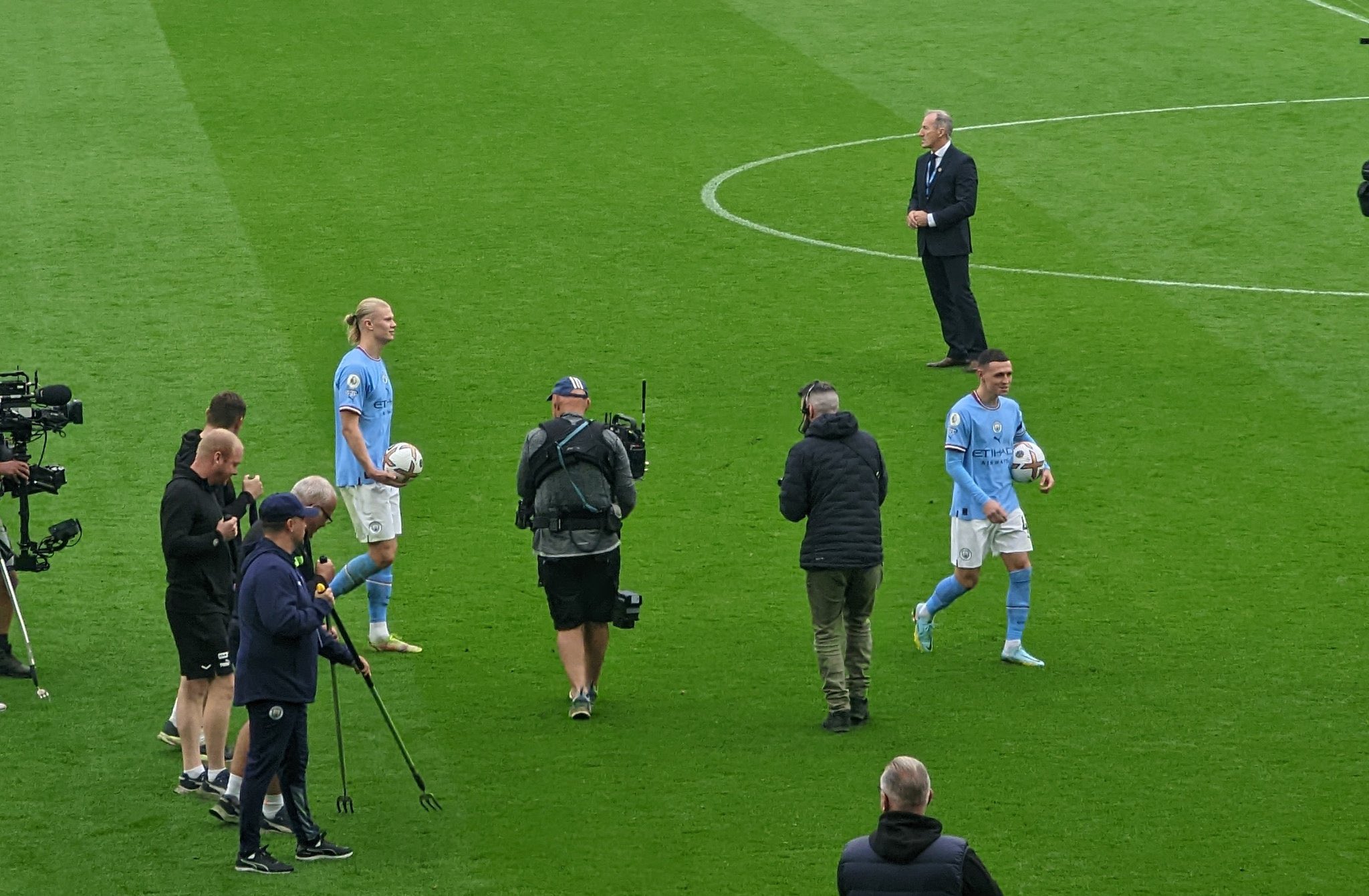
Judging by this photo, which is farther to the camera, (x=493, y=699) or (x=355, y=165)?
(x=355, y=165)

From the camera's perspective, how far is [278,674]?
34.5 ft

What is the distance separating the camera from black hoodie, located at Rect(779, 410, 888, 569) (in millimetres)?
12336

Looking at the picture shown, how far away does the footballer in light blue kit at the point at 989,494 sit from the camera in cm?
1336

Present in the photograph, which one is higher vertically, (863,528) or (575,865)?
(863,528)

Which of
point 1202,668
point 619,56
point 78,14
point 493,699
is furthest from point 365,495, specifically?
point 78,14

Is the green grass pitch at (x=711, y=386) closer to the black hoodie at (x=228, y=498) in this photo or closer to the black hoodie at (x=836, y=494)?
the black hoodie at (x=836, y=494)

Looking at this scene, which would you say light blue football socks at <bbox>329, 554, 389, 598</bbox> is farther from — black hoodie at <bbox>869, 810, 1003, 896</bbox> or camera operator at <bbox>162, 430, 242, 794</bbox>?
black hoodie at <bbox>869, 810, 1003, 896</bbox>

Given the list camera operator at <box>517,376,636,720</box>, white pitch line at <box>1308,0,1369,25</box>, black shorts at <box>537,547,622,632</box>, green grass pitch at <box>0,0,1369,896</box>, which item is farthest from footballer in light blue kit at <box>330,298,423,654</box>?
white pitch line at <box>1308,0,1369,25</box>

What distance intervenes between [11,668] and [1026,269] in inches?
502

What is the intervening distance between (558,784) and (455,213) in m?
14.3

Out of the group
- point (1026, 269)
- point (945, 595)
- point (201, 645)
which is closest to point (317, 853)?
point (201, 645)

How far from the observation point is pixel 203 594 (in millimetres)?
11547

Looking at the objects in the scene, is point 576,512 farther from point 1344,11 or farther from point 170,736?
point 1344,11

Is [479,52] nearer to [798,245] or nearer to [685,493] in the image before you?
[798,245]
